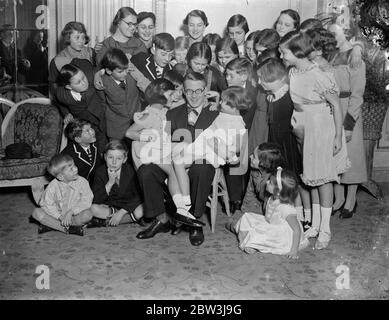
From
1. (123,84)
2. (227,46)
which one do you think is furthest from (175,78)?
(227,46)

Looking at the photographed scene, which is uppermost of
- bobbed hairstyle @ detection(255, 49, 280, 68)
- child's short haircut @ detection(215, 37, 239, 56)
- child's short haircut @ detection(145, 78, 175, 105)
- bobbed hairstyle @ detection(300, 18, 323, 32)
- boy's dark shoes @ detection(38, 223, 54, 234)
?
bobbed hairstyle @ detection(300, 18, 323, 32)

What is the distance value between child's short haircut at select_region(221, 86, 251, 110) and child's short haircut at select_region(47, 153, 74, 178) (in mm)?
1216

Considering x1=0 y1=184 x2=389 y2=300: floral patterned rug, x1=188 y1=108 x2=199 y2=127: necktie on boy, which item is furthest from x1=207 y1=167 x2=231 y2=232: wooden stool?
x1=188 y1=108 x2=199 y2=127: necktie on boy

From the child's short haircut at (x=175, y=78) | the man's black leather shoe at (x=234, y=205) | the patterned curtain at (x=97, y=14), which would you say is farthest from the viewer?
the patterned curtain at (x=97, y=14)

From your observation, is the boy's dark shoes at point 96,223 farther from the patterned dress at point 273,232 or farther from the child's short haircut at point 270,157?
Result: the child's short haircut at point 270,157

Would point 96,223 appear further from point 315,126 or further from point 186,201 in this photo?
point 315,126

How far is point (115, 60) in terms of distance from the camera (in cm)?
427

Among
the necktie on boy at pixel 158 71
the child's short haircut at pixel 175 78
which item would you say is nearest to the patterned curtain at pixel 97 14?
the necktie on boy at pixel 158 71

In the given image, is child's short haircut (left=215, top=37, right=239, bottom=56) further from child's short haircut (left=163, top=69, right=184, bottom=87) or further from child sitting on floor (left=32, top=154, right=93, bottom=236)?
child sitting on floor (left=32, top=154, right=93, bottom=236)

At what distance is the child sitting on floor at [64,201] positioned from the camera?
408 centimetres

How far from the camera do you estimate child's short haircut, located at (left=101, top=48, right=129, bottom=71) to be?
4.27m

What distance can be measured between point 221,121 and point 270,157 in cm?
44

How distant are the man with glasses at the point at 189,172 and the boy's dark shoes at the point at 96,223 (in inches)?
14.4
